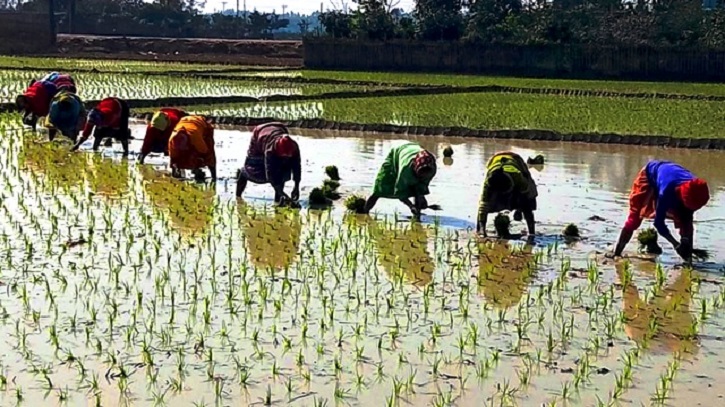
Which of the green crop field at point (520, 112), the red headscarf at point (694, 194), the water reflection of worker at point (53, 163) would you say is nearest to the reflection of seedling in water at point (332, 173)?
the water reflection of worker at point (53, 163)

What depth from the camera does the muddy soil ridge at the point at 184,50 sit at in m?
39.0

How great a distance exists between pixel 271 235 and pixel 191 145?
7.85 ft

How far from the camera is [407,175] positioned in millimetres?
8047

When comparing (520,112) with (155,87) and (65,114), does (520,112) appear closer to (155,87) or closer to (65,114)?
(155,87)

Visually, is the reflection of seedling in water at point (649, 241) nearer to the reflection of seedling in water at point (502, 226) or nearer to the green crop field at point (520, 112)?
the reflection of seedling in water at point (502, 226)

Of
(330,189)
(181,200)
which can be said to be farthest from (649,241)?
(181,200)

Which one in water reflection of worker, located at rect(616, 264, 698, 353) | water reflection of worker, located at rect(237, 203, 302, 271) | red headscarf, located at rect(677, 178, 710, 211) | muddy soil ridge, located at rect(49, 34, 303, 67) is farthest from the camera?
muddy soil ridge, located at rect(49, 34, 303, 67)

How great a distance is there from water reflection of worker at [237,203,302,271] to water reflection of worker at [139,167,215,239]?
11.5 inches

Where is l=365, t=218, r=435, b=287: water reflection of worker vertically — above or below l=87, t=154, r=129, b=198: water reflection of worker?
below

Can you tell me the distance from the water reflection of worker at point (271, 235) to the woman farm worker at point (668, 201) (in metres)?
2.07

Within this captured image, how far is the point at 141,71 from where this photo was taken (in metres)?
28.6

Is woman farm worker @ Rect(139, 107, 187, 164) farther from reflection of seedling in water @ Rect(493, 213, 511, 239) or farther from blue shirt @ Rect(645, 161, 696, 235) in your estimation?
blue shirt @ Rect(645, 161, 696, 235)

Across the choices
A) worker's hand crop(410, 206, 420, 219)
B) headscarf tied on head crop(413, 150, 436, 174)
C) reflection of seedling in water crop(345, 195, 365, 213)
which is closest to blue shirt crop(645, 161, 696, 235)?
headscarf tied on head crop(413, 150, 436, 174)

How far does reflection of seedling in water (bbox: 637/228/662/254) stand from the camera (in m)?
7.32
